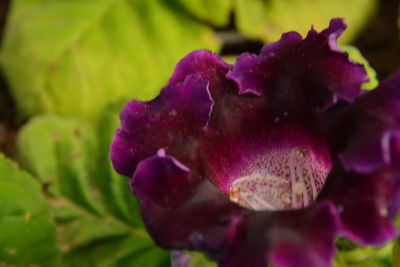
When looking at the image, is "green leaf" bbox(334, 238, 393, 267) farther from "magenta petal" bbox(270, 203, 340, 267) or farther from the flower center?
"magenta petal" bbox(270, 203, 340, 267)

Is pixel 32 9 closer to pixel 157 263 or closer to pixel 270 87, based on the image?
pixel 157 263

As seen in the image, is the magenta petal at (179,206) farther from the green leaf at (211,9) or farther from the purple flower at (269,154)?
the green leaf at (211,9)

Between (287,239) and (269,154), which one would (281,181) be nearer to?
(269,154)

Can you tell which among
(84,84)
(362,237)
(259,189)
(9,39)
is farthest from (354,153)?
(9,39)

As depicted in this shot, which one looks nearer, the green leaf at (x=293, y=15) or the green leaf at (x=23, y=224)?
the green leaf at (x=23, y=224)

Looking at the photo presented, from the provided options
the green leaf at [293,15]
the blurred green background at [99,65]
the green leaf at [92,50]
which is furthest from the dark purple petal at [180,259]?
the green leaf at [293,15]

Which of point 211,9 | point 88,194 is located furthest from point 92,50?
point 88,194

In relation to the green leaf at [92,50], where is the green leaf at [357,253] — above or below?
below
